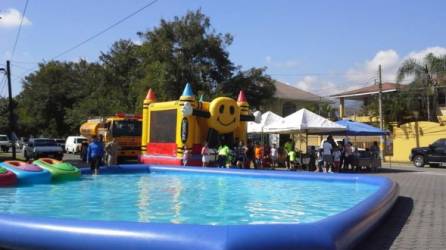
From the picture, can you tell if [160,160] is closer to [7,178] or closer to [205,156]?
[205,156]

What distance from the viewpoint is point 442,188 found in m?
17.0

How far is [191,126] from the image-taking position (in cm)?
2333

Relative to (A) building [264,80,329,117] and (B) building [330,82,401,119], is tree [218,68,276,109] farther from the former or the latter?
(A) building [264,80,329,117]

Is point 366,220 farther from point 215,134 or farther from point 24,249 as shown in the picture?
point 215,134

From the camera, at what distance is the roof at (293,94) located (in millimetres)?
63688

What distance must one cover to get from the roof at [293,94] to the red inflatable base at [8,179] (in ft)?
157

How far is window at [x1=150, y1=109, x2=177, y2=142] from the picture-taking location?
2423cm

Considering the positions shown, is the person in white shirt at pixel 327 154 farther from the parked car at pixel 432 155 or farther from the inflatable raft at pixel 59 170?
the parked car at pixel 432 155

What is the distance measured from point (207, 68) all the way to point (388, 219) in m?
31.1

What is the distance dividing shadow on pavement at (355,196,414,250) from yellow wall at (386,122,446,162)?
27672 millimetres

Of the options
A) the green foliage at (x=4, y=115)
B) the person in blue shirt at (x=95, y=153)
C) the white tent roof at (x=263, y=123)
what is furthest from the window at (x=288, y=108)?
the person in blue shirt at (x=95, y=153)

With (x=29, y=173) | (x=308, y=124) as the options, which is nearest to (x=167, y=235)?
(x=29, y=173)

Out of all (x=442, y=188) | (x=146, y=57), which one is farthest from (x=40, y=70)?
(x=442, y=188)

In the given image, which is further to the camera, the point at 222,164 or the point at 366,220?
the point at 222,164
